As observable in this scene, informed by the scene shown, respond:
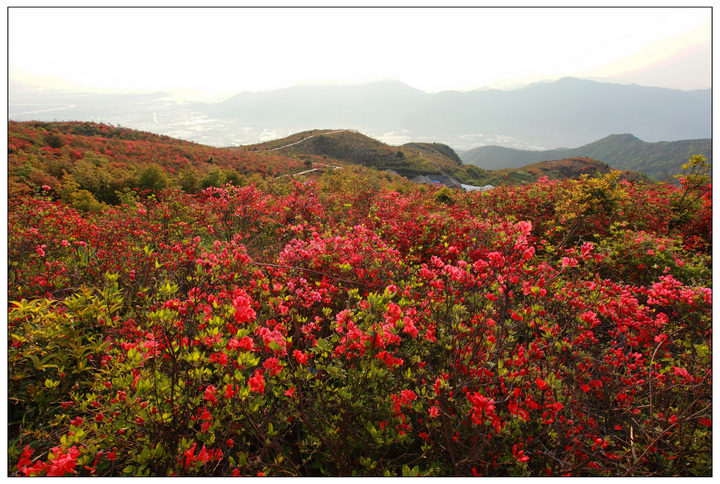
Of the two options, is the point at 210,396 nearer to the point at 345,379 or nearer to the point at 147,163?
the point at 345,379

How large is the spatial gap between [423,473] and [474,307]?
124 cm

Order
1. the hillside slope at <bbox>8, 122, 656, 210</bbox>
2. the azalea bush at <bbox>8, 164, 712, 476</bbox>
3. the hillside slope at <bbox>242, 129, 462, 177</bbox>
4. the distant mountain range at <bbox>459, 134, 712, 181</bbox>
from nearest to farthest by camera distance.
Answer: the azalea bush at <bbox>8, 164, 712, 476</bbox> → the hillside slope at <bbox>8, 122, 656, 210</bbox> → the hillside slope at <bbox>242, 129, 462, 177</bbox> → the distant mountain range at <bbox>459, 134, 712, 181</bbox>

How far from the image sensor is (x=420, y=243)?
5375mm

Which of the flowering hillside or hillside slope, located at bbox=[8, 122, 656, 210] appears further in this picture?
hillside slope, located at bbox=[8, 122, 656, 210]

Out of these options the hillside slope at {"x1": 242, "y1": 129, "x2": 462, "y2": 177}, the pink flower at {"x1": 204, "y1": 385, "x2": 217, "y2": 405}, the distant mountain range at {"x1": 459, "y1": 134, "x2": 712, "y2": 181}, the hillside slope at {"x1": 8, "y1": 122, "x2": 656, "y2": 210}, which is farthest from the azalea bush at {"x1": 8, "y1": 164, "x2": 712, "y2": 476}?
the distant mountain range at {"x1": 459, "y1": 134, "x2": 712, "y2": 181}

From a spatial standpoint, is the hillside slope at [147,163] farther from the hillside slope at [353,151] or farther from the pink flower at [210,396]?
the pink flower at [210,396]

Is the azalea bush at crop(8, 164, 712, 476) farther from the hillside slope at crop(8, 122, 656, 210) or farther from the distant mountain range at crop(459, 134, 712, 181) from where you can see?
the distant mountain range at crop(459, 134, 712, 181)

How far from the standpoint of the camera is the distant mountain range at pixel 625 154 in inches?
3105

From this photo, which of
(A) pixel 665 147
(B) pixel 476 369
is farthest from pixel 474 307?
(A) pixel 665 147

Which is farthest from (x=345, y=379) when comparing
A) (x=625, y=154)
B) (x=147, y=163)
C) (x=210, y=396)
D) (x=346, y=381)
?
(x=625, y=154)

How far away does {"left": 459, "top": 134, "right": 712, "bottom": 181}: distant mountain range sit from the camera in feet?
259

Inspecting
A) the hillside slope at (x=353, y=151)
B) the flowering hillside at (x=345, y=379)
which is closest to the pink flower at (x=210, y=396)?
the flowering hillside at (x=345, y=379)

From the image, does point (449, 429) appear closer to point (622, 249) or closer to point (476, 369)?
point (476, 369)

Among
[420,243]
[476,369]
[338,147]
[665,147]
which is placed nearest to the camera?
[476,369]
